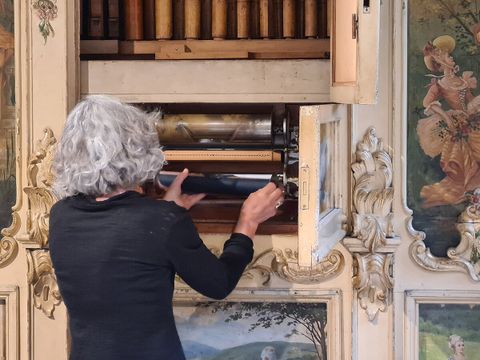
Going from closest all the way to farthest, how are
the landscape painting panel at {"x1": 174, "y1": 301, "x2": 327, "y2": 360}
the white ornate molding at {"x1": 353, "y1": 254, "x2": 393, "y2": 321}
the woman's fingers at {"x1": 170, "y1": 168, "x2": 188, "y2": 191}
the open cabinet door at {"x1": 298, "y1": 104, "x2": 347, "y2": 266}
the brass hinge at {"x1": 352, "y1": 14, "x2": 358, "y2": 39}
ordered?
the open cabinet door at {"x1": 298, "y1": 104, "x2": 347, "y2": 266} → the brass hinge at {"x1": 352, "y1": 14, "x2": 358, "y2": 39} → the woman's fingers at {"x1": 170, "y1": 168, "x2": 188, "y2": 191} → the white ornate molding at {"x1": 353, "y1": 254, "x2": 393, "y2": 321} → the landscape painting panel at {"x1": 174, "y1": 301, "x2": 327, "y2": 360}

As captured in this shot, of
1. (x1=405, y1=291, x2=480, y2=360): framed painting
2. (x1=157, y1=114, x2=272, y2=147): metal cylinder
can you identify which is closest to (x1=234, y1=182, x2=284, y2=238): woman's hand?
(x1=157, y1=114, x2=272, y2=147): metal cylinder

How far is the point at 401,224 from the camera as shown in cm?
267

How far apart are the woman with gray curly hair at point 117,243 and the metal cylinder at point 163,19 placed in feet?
3.31

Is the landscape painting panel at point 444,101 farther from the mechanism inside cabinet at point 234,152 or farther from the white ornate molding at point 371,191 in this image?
the mechanism inside cabinet at point 234,152

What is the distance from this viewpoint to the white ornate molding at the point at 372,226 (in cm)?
260

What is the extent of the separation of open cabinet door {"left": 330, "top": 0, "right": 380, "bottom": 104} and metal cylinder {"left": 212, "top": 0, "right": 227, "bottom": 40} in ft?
1.95

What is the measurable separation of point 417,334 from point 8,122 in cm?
148

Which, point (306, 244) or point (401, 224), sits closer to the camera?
point (306, 244)

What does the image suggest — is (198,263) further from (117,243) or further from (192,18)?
(192,18)

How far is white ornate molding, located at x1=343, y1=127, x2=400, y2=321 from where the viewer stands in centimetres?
260

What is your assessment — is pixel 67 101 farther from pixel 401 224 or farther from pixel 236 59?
pixel 401 224

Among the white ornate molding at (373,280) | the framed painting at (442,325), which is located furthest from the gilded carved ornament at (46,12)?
the framed painting at (442,325)

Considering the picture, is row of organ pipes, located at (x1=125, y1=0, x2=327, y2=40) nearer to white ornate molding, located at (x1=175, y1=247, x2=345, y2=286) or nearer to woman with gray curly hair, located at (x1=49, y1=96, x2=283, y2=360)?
white ornate molding, located at (x1=175, y1=247, x2=345, y2=286)

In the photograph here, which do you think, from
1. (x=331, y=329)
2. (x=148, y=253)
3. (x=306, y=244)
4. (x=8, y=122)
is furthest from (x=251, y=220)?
(x=8, y=122)
